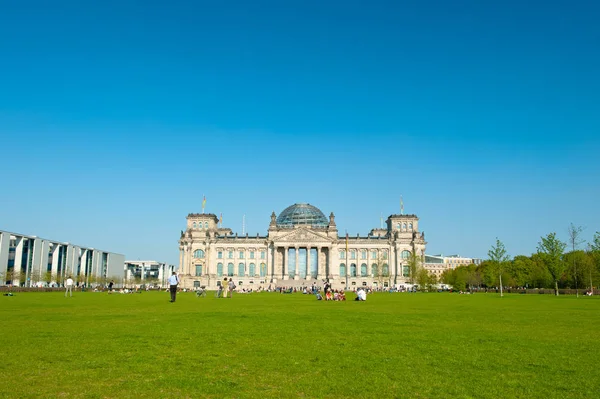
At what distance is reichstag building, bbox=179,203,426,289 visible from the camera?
148 meters

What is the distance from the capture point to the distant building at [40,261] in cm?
10919

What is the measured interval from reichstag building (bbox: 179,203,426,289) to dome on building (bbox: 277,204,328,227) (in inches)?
223

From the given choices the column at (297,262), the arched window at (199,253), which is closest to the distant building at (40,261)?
the arched window at (199,253)

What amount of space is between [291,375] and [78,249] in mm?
151235

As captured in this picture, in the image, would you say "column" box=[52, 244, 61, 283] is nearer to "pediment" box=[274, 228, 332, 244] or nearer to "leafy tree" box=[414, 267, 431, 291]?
"pediment" box=[274, 228, 332, 244]

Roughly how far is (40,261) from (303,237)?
69366 millimetres

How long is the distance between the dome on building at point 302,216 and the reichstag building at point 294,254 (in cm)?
567

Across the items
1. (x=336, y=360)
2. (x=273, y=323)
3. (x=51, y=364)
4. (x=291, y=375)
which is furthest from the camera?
(x=273, y=323)

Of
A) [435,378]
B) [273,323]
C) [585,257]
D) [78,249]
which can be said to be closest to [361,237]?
[585,257]

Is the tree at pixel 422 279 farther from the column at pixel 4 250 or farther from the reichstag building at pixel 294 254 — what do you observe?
the column at pixel 4 250

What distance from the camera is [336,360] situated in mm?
12039

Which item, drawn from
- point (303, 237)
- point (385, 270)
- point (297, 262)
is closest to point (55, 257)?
point (297, 262)

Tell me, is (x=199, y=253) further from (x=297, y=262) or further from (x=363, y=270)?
(x=363, y=270)

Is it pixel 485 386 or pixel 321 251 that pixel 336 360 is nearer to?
pixel 485 386
